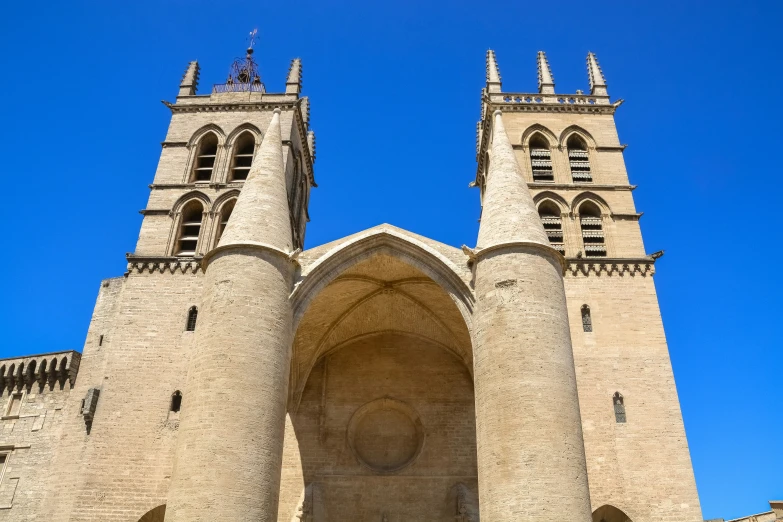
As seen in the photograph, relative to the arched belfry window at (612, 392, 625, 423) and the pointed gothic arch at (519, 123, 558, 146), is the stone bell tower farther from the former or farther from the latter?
the pointed gothic arch at (519, 123, 558, 146)

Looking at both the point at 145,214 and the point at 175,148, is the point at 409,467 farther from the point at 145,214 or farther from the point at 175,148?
the point at 175,148

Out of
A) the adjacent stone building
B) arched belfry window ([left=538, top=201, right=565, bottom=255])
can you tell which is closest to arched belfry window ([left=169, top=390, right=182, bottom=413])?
the adjacent stone building

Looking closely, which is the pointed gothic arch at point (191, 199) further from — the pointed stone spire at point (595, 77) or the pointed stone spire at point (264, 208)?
the pointed stone spire at point (595, 77)

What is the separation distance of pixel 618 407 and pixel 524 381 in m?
4.43

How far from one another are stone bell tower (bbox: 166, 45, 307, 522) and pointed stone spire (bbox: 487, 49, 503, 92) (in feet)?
29.2

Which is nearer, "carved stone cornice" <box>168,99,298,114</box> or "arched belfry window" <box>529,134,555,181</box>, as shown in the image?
"arched belfry window" <box>529,134,555,181</box>

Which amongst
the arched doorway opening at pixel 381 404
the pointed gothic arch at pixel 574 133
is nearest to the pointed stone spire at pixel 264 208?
the arched doorway opening at pixel 381 404

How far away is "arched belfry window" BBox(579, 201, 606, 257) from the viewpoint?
16.7 metres

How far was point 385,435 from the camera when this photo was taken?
15469 millimetres

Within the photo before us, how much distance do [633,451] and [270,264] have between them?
7.71 meters

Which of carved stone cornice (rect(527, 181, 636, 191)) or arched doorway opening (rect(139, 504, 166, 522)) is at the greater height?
carved stone cornice (rect(527, 181, 636, 191))

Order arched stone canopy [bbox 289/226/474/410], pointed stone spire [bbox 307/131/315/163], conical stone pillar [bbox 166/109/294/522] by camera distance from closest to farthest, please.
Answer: conical stone pillar [bbox 166/109/294/522] → arched stone canopy [bbox 289/226/474/410] → pointed stone spire [bbox 307/131/315/163]

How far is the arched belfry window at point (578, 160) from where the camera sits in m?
18.1

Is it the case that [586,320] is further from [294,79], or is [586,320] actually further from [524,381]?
[294,79]
